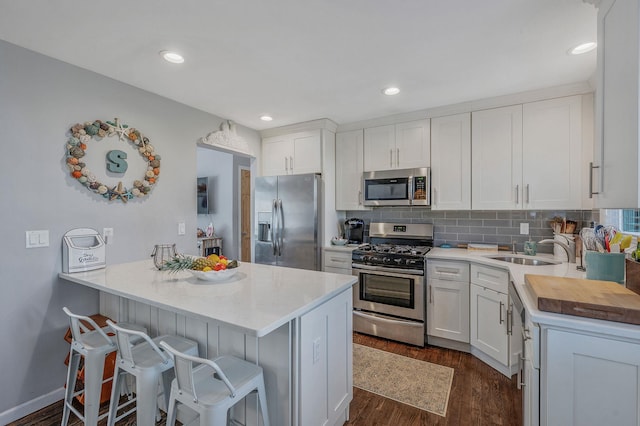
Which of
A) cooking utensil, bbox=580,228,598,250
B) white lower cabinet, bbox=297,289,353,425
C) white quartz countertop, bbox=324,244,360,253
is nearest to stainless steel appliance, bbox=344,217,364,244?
white quartz countertop, bbox=324,244,360,253

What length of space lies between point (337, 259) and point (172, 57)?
96.4 inches

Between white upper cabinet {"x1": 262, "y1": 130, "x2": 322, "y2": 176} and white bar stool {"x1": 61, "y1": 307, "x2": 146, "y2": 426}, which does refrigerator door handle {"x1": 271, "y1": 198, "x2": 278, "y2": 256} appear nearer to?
white upper cabinet {"x1": 262, "y1": 130, "x2": 322, "y2": 176}

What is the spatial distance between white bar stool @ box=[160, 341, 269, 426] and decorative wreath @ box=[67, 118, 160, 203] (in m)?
1.69

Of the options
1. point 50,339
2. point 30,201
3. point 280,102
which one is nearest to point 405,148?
point 280,102

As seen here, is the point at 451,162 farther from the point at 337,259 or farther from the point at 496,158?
the point at 337,259

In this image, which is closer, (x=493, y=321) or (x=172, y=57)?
(x=172, y=57)

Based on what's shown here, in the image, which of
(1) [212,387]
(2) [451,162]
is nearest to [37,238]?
(1) [212,387]

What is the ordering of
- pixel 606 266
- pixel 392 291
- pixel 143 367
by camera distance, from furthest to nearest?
pixel 392 291, pixel 606 266, pixel 143 367

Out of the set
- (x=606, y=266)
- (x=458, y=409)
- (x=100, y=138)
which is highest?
(x=100, y=138)

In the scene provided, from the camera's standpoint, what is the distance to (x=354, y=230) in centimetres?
386

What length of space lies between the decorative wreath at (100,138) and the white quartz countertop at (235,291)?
625mm

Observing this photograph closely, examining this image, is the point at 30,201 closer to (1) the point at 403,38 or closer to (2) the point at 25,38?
(2) the point at 25,38

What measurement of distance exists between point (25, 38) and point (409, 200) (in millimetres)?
3305

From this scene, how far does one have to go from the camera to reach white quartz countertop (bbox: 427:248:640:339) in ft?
3.68
